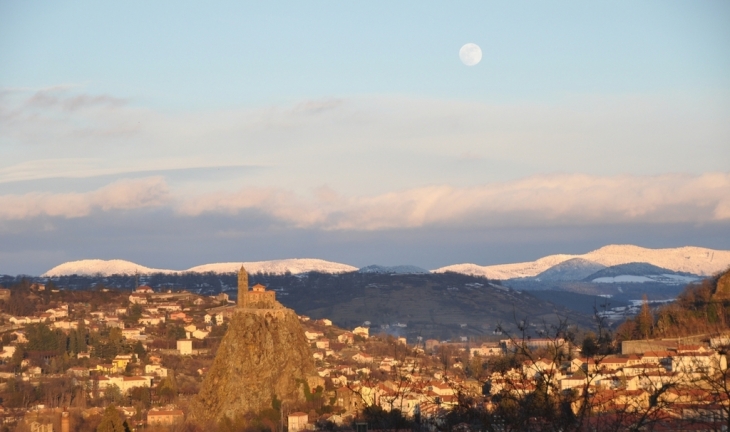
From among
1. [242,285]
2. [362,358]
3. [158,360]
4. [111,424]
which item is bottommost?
[111,424]

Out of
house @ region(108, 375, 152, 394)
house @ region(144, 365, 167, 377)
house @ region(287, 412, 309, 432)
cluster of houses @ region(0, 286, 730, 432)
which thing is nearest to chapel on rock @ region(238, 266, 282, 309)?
cluster of houses @ region(0, 286, 730, 432)

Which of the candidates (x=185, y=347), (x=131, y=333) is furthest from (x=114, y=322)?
(x=185, y=347)

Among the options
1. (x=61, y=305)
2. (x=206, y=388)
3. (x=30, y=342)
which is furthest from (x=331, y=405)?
(x=61, y=305)

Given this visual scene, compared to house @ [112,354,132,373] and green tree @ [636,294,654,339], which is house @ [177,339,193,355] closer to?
house @ [112,354,132,373]

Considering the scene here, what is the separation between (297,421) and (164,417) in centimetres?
744

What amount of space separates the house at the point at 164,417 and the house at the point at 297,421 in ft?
17.0

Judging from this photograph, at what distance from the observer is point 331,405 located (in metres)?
47.6

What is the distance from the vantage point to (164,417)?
47.7 metres

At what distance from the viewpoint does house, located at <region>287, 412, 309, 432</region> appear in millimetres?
41750

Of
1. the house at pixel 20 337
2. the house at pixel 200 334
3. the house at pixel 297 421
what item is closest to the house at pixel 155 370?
the house at pixel 200 334

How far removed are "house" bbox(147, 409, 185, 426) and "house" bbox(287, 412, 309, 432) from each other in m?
5.18

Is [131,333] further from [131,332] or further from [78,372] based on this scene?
[78,372]

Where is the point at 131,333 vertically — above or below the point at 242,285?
below

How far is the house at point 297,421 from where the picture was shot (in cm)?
4175
